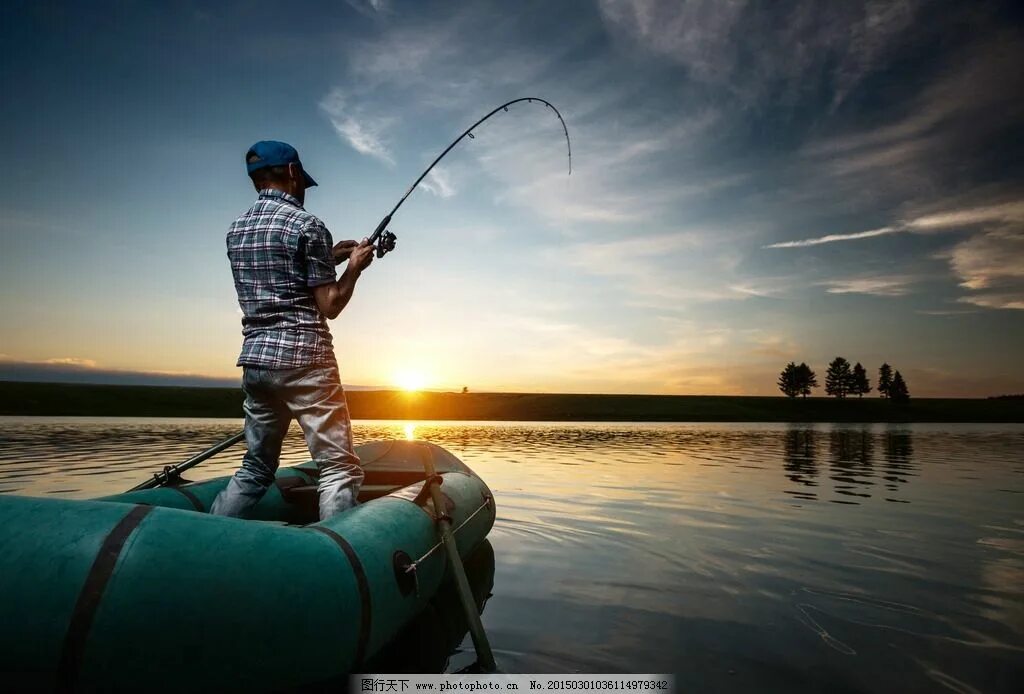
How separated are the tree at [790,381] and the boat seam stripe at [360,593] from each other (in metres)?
161

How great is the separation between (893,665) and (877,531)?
526cm

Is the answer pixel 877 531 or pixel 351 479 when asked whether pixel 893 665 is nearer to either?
pixel 351 479

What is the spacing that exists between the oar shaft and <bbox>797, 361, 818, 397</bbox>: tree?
525ft

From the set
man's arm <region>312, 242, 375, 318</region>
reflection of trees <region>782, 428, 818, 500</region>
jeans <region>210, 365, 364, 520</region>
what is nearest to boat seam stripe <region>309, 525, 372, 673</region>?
jeans <region>210, 365, 364, 520</region>

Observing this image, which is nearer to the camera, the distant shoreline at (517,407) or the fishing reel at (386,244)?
the fishing reel at (386,244)

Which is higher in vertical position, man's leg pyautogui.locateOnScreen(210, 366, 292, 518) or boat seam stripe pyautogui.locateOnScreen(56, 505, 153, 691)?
man's leg pyautogui.locateOnScreen(210, 366, 292, 518)

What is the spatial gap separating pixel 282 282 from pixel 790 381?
162m

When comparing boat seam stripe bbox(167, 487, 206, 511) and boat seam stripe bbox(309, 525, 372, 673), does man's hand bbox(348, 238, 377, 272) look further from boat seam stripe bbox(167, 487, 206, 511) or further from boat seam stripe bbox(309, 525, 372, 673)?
boat seam stripe bbox(167, 487, 206, 511)

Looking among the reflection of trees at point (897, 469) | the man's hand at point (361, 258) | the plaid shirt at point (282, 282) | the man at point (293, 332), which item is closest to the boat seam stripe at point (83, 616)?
the man at point (293, 332)

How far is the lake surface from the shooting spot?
12.9 ft

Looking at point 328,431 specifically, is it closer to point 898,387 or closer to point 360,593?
point 360,593

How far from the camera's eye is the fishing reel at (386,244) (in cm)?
531

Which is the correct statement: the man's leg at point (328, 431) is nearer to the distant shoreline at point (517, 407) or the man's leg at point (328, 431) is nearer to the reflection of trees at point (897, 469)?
the reflection of trees at point (897, 469)

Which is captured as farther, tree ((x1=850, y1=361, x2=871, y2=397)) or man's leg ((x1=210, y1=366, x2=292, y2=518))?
tree ((x1=850, y1=361, x2=871, y2=397))
